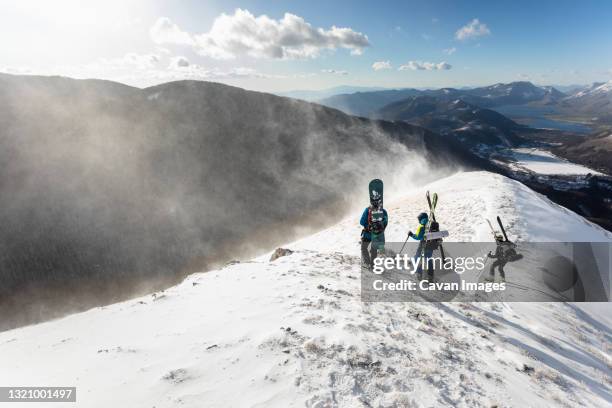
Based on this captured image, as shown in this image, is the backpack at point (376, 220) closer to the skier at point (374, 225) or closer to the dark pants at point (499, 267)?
the skier at point (374, 225)

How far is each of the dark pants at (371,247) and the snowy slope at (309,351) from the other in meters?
1.33

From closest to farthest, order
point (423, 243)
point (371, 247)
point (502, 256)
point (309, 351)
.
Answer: point (309, 351) → point (423, 243) → point (371, 247) → point (502, 256)

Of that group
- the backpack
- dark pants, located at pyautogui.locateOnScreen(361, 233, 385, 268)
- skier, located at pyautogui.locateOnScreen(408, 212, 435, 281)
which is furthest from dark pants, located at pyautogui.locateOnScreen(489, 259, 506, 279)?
the backpack

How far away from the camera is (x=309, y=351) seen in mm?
6574

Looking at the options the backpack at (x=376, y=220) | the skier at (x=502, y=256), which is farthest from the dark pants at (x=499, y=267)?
the backpack at (x=376, y=220)

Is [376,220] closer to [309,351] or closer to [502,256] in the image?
[502,256]

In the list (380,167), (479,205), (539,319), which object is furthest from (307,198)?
(539,319)

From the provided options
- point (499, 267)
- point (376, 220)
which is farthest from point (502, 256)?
point (376, 220)

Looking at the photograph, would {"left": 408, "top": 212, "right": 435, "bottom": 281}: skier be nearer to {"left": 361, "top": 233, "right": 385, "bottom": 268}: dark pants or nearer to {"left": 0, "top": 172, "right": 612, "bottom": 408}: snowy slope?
{"left": 361, "top": 233, "right": 385, "bottom": 268}: dark pants

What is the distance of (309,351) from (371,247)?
7.15m

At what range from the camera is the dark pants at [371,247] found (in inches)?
506

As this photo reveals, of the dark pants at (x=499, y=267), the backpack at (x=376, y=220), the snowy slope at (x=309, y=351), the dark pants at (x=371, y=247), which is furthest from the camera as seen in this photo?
the dark pants at (x=499, y=267)

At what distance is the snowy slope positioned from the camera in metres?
5.63

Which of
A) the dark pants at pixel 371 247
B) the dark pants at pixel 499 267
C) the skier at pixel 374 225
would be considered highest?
the skier at pixel 374 225
